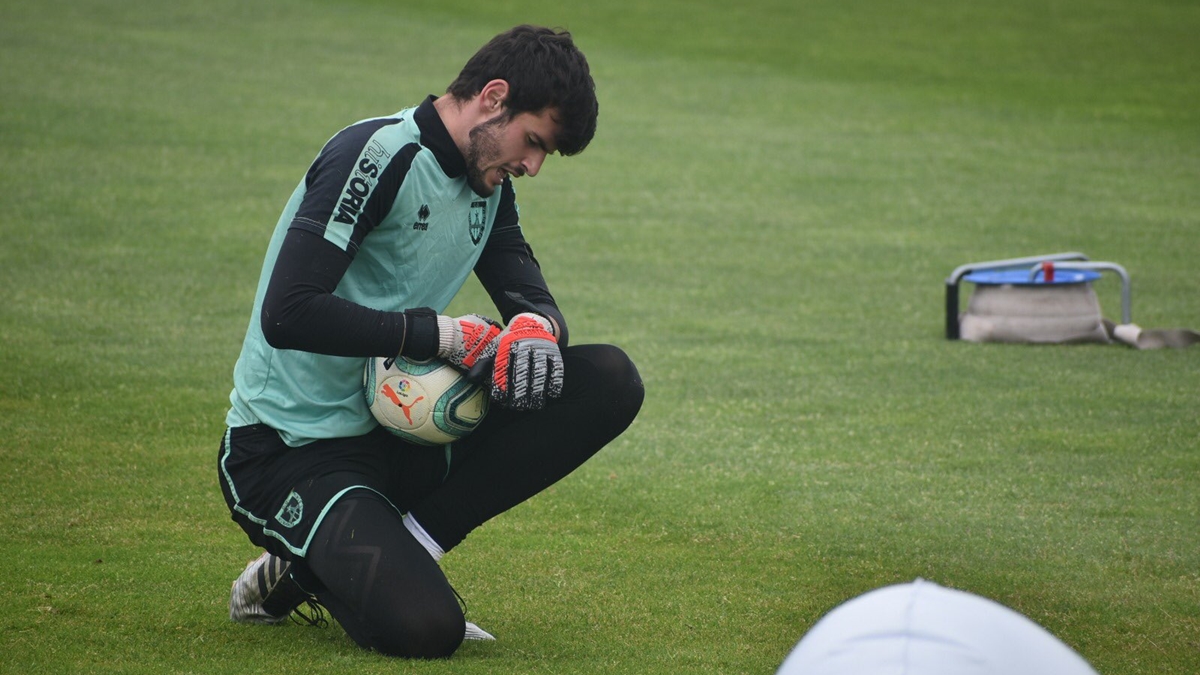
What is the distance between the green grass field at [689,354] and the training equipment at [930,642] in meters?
1.61

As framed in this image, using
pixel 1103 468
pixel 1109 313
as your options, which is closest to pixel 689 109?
pixel 1109 313

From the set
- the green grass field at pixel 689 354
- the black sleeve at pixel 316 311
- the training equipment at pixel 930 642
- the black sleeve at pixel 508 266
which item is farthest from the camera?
the black sleeve at pixel 508 266

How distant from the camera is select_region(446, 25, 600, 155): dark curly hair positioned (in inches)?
143

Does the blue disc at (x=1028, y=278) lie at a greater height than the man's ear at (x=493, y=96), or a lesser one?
lesser

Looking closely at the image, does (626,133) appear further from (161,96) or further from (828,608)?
(828,608)

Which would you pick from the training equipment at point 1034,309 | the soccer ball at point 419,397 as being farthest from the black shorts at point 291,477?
the training equipment at point 1034,309

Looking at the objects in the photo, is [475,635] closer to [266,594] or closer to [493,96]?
[266,594]

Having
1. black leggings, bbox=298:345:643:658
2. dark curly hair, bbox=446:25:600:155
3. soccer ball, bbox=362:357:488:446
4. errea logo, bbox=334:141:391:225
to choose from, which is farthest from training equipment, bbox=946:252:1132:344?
errea logo, bbox=334:141:391:225

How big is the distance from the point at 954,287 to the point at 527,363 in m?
5.37

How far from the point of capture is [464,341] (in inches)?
147

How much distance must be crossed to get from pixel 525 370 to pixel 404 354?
320 millimetres

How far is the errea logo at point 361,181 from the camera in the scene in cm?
352

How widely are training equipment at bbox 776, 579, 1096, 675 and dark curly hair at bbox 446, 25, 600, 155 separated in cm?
190

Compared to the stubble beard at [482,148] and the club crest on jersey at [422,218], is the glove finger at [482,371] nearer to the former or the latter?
the club crest on jersey at [422,218]
